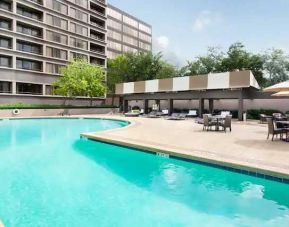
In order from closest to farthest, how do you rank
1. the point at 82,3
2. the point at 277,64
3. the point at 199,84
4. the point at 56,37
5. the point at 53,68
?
the point at 199,84
the point at 53,68
the point at 56,37
the point at 82,3
the point at 277,64

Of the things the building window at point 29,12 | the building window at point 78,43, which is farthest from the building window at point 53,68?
the building window at point 29,12

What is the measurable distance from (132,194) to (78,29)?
49603 mm

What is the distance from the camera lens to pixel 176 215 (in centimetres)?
635

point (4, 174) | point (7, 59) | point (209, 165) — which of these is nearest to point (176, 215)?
point (209, 165)

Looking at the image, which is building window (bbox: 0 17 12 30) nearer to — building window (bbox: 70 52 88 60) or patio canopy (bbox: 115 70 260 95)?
building window (bbox: 70 52 88 60)

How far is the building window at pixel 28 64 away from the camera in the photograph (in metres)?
42.9

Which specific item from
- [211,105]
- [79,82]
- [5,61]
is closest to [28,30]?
[5,61]

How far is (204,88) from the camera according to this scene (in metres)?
30.7

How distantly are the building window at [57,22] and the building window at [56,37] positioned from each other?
1.51 metres

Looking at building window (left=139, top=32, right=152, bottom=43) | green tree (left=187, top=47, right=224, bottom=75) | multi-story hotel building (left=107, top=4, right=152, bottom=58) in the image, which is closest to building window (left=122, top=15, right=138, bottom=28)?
multi-story hotel building (left=107, top=4, right=152, bottom=58)

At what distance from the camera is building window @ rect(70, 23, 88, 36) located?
168 feet

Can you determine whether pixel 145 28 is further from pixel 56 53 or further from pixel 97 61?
pixel 56 53

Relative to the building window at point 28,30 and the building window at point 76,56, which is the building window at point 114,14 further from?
the building window at point 28,30

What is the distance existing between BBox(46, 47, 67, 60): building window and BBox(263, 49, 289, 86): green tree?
4157cm
